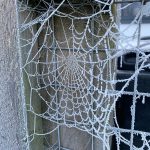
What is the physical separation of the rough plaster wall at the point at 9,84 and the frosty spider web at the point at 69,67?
0.46 feet

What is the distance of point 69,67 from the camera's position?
56.8 inches

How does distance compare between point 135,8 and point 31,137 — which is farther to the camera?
point 31,137

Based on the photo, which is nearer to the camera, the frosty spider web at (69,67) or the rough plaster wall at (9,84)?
the rough plaster wall at (9,84)

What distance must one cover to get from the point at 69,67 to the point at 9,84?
0.36 meters

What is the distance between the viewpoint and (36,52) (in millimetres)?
1493

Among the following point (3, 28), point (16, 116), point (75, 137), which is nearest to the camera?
point (3, 28)

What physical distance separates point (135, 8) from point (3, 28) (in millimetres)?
615

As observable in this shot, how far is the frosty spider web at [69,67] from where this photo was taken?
130 centimetres

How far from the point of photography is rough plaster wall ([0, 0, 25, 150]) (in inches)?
45.9

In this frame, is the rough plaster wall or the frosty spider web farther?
the frosty spider web

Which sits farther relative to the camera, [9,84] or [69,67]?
[69,67]

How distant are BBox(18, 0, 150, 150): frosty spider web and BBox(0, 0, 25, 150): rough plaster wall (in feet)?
0.46

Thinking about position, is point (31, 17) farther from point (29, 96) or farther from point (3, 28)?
point (29, 96)

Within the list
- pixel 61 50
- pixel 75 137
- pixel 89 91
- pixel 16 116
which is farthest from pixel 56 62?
pixel 75 137
